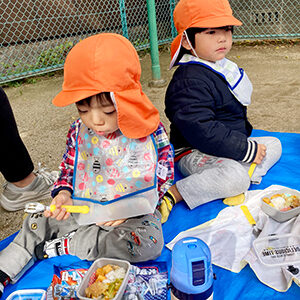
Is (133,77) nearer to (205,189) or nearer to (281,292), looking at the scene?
(205,189)

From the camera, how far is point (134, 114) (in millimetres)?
1325

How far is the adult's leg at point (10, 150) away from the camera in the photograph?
6.10ft

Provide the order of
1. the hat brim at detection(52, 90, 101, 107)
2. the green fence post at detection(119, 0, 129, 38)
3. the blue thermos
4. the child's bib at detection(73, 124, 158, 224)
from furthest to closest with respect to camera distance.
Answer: the green fence post at detection(119, 0, 129, 38) → the child's bib at detection(73, 124, 158, 224) → the hat brim at detection(52, 90, 101, 107) → the blue thermos

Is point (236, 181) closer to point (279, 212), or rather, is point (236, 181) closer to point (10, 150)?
point (279, 212)

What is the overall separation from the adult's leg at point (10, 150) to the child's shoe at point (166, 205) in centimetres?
90

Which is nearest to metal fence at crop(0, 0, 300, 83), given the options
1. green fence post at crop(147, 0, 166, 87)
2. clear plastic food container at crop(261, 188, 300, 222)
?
green fence post at crop(147, 0, 166, 87)

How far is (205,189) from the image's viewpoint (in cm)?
174

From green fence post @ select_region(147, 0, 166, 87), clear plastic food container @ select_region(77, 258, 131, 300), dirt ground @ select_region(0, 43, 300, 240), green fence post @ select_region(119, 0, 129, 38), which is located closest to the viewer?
clear plastic food container @ select_region(77, 258, 131, 300)

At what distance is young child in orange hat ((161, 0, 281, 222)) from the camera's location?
5.57ft

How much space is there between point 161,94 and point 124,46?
2575 millimetres

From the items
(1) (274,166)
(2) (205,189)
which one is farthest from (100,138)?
(1) (274,166)

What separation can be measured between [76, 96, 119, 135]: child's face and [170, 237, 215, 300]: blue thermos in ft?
2.00

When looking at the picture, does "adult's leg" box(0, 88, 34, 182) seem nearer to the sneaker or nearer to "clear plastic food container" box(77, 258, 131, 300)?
the sneaker

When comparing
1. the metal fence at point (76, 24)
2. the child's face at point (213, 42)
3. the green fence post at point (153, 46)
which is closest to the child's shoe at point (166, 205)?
the child's face at point (213, 42)
